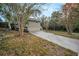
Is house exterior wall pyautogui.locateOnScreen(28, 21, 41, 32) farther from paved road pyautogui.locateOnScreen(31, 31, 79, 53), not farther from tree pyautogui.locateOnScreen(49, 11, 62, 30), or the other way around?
tree pyautogui.locateOnScreen(49, 11, 62, 30)

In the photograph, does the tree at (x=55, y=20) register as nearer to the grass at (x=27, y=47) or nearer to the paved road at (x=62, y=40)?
the paved road at (x=62, y=40)

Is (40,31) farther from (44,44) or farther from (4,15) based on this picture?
(4,15)

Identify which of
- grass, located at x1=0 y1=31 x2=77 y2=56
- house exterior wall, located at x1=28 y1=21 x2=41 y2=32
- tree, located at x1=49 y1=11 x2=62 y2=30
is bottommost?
grass, located at x1=0 y1=31 x2=77 y2=56

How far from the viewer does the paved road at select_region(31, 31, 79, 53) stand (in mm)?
2809

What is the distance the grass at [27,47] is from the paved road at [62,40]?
0.05 meters

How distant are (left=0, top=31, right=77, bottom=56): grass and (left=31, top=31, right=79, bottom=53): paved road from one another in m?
0.05

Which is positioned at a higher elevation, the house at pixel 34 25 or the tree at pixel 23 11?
the tree at pixel 23 11

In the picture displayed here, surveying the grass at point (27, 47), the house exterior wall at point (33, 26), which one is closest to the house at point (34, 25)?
the house exterior wall at point (33, 26)

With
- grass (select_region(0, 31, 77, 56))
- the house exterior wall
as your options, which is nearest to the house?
the house exterior wall

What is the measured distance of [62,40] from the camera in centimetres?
284

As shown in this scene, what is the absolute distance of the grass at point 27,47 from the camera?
2836mm

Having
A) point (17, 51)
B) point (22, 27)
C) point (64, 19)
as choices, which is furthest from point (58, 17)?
point (17, 51)

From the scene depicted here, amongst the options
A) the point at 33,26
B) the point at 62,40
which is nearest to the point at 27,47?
the point at 33,26

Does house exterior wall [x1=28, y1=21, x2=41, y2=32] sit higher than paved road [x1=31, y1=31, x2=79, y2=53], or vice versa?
house exterior wall [x1=28, y1=21, x2=41, y2=32]
